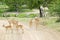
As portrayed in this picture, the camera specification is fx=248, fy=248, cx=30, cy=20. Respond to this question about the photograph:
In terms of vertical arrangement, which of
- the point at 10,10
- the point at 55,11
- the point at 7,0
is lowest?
the point at 10,10

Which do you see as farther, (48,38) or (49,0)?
(49,0)

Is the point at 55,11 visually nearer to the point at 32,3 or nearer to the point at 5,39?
the point at 32,3

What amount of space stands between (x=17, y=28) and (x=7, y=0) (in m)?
29.5

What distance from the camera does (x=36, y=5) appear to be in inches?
1475

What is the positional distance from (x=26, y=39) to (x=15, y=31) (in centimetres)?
395

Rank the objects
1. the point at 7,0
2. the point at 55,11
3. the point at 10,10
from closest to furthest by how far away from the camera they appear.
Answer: the point at 55,11, the point at 7,0, the point at 10,10

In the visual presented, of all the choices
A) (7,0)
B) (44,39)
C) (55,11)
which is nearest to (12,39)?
(44,39)

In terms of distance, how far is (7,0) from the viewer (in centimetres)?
Result: 4803

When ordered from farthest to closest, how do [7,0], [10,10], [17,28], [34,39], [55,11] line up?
[10,10] → [7,0] → [55,11] → [17,28] → [34,39]

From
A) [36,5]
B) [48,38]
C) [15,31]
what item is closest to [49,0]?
[36,5]

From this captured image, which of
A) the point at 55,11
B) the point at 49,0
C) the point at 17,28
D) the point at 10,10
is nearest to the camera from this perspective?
the point at 17,28

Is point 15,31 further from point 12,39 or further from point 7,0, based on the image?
point 7,0

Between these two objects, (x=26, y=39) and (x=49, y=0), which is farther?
(x=49, y=0)

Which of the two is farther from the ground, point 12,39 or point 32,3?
point 12,39
